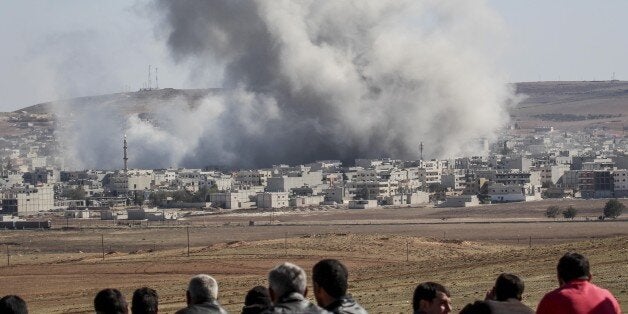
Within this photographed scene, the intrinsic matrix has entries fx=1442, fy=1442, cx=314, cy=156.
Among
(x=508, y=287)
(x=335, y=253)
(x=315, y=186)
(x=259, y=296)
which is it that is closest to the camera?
(x=508, y=287)

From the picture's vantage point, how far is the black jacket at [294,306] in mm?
6449

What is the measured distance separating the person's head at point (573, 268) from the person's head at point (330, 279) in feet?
4.29

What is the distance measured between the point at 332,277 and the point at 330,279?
0.01 m

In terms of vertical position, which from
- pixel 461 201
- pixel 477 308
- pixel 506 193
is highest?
pixel 506 193

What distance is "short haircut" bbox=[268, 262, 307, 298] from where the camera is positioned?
6590mm

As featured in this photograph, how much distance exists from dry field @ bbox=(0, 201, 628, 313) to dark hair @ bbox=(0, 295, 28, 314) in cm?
1047

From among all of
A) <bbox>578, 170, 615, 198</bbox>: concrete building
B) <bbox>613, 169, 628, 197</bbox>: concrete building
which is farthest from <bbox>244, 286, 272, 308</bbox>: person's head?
<bbox>613, 169, 628, 197</bbox>: concrete building

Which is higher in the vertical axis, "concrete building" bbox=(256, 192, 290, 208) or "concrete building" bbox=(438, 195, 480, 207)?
"concrete building" bbox=(256, 192, 290, 208)

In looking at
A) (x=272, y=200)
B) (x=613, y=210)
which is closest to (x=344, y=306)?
(x=613, y=210)

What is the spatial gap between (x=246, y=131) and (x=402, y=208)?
28.1 metres

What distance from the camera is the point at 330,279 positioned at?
6.77 metres

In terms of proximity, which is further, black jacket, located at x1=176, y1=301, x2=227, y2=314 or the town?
the town

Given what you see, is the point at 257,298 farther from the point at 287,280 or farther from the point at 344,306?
the point at 287,280

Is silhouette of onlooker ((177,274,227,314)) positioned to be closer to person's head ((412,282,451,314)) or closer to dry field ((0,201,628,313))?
person's head ((412,282,451,314))
